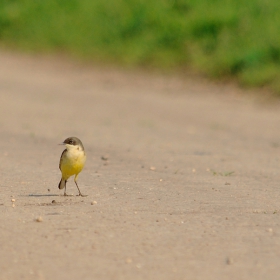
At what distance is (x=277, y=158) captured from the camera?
37.7 ft

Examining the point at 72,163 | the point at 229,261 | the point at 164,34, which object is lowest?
the point at 229,261

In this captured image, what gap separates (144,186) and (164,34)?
13.6 meters

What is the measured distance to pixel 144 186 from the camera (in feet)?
29.1

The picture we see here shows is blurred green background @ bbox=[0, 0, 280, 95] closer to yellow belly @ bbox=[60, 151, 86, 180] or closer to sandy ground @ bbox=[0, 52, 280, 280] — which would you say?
sandy ground @ bbox=[0, 52, 280, 280]

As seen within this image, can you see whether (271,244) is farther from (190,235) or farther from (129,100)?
(129,100)

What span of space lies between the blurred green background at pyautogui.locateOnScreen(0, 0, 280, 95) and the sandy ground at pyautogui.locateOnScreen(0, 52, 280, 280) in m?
0.96

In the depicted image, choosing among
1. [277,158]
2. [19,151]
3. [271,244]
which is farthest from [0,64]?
[271,244]

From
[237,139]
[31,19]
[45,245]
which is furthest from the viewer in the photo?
[31,19]

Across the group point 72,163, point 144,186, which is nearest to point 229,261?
point 72,163

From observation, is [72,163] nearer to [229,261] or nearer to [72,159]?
[72,159]

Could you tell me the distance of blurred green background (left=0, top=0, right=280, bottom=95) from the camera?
1938cm

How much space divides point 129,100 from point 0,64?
619cm

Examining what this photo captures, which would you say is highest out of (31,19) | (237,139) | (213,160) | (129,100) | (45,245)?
(31,19)

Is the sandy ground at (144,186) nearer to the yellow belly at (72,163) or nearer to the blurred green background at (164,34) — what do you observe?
the yellow belly at (72,163)
